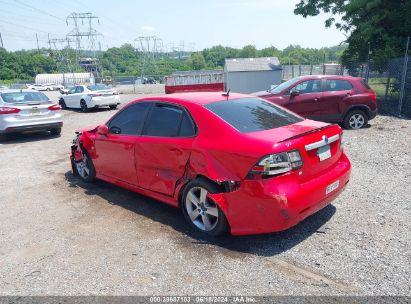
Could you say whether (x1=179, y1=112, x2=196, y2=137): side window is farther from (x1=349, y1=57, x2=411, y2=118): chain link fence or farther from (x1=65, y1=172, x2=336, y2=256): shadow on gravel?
(x1=349, y1=57, x2=411, y2=118): chain link fence

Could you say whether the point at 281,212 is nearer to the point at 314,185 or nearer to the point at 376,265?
the point at 314,185

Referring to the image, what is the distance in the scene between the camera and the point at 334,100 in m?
9.75

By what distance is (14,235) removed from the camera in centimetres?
428

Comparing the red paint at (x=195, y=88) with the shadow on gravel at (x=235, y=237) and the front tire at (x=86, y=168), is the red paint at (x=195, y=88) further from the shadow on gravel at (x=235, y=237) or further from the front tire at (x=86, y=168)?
the shadow on gravel at (x=235, y=237)

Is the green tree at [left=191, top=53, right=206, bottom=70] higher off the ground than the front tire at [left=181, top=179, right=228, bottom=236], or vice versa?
the green tree at [left=191, top=53, right=206, bottom=70]

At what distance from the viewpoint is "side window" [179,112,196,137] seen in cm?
405

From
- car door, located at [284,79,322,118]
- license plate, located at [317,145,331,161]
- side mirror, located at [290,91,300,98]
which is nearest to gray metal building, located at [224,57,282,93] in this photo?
car door, located at [284,79,322,118]

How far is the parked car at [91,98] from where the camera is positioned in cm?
1739

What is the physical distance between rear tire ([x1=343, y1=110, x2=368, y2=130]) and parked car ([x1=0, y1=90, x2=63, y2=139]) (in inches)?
347

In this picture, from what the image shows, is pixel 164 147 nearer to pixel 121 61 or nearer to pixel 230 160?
pixel 230 160

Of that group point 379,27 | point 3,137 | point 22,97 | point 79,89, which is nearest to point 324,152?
point 22,97

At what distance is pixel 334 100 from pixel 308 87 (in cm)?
83

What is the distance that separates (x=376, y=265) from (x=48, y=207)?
4.43 metres

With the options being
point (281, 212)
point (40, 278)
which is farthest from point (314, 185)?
point (40, 278)
